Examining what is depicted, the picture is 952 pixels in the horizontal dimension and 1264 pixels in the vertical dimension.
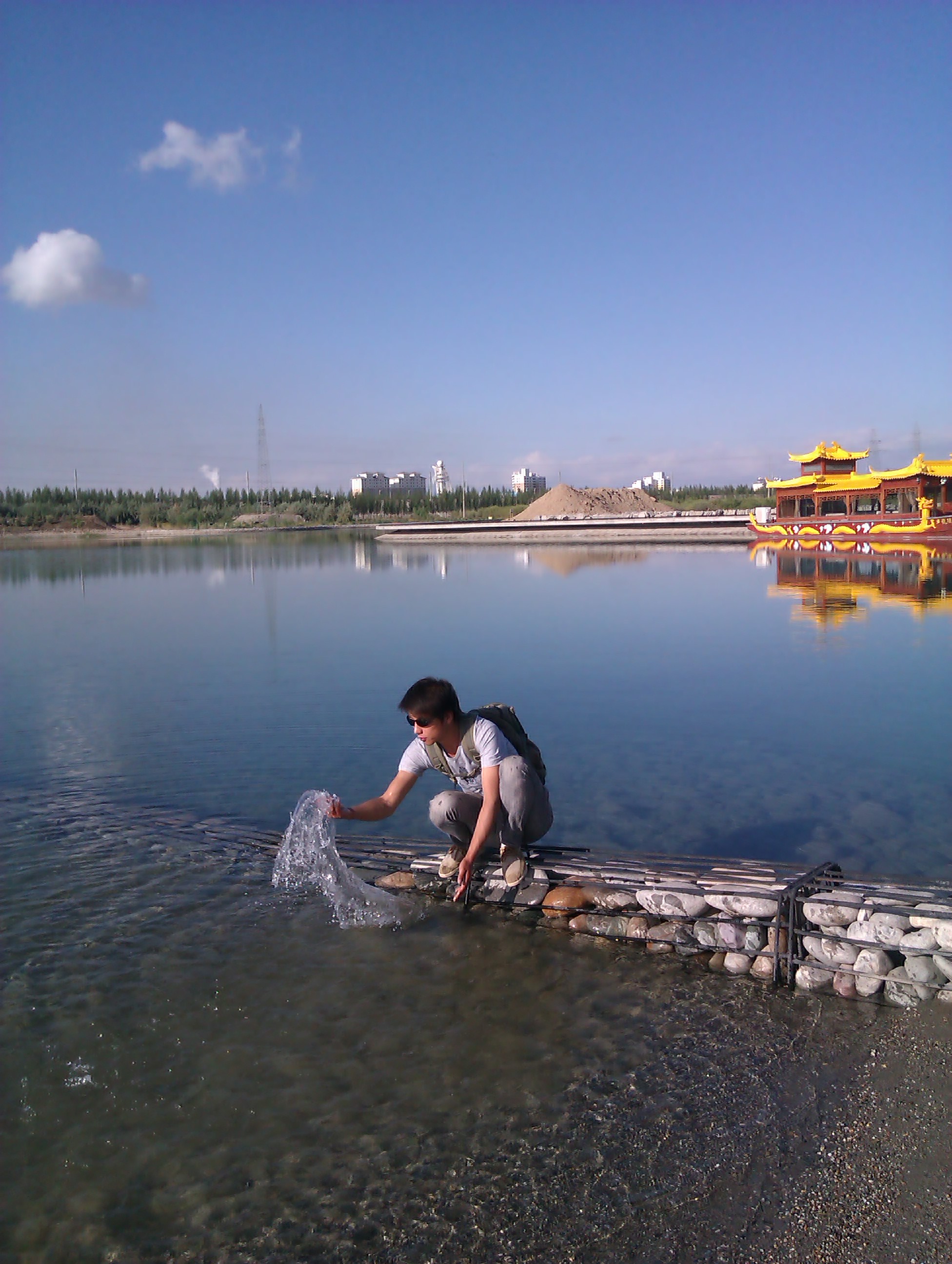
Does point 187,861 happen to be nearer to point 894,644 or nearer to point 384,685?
point 384,685

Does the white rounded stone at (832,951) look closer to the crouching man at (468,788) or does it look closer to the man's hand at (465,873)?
the crouching man at (468,788)

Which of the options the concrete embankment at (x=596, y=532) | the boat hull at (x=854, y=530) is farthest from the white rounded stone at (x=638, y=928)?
the concrete embankment at (x=596, y=532)

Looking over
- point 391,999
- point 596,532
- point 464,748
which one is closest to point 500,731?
point 464,748

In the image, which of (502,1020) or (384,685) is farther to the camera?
(384,685)

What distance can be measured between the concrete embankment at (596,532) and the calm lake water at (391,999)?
144 feet

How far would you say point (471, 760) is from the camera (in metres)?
4.51

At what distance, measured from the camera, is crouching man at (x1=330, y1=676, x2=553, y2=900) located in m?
4.25

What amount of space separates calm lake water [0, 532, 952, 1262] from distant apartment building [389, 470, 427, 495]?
15691 cm

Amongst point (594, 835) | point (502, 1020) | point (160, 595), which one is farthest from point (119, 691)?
point (160, 595)

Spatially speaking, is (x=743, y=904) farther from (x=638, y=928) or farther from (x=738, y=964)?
(x=638, y=928)

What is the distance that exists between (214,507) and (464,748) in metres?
106

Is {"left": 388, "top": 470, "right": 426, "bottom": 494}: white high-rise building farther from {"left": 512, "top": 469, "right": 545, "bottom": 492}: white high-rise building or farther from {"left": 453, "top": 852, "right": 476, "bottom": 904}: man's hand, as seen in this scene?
{"left": 453, "top": 852, "right": 476, "bottom": 904}: man's hand

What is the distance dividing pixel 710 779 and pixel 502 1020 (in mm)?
3714

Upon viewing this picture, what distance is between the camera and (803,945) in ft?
13.1
